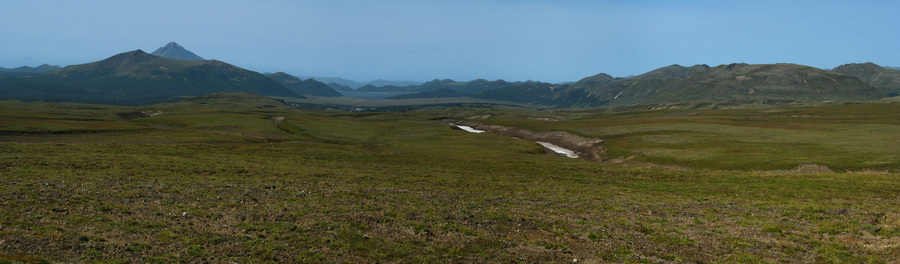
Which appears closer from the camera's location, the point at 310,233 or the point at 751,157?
the point at 310,233

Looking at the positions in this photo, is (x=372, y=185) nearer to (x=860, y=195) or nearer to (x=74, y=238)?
(x=74, y=238)

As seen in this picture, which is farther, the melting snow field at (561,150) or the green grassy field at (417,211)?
the melting snow field at (561,150)

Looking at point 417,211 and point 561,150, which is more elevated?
point 417,211

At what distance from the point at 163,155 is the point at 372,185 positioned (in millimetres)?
28616

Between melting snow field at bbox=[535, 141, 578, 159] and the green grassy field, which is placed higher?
the green grassy field


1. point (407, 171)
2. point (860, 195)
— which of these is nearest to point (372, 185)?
point (407, 171)

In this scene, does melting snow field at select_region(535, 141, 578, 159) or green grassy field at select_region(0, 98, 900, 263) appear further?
melting snow field at select_region(535, 141, 578, 159)

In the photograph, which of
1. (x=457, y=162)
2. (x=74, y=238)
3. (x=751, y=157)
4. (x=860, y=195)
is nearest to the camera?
(x=74, y=238)

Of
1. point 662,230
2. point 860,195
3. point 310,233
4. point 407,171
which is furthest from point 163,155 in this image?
point 860,195

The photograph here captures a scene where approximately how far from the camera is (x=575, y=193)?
1367 inches

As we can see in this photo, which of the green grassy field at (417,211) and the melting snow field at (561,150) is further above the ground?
the green grassy field at (417,211)

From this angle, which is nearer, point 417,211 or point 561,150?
point 417,211

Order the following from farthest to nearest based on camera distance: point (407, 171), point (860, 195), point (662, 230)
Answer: point (407, 171) < point (860, 195) < point (662, 230)

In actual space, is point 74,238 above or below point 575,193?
above
